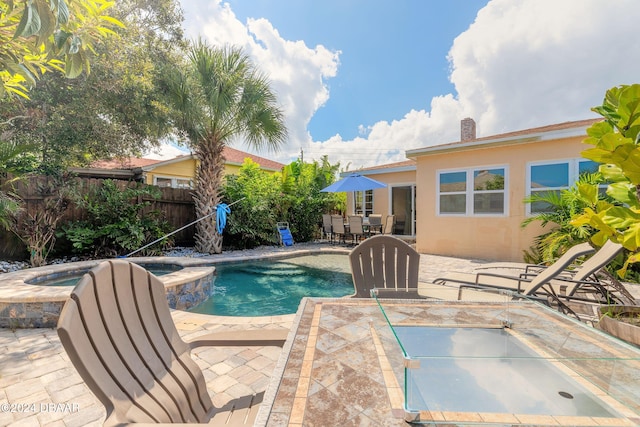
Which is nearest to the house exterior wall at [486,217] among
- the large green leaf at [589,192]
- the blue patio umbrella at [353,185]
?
the blue patio umbrella at [353,185]

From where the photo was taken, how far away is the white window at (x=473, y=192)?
870 cm

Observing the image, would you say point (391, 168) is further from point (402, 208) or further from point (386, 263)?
point (386, 263)

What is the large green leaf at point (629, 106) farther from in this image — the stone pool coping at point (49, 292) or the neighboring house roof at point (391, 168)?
the neighboring house roof at point (391, 168)

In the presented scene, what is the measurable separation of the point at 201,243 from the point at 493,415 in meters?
9.67

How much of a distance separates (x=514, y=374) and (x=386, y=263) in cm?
233

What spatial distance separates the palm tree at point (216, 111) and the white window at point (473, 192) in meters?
5.73

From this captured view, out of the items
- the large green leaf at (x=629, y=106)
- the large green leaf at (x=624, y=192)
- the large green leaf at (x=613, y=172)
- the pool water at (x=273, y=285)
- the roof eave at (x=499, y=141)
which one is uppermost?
the roof eave at (x=499, y=141)

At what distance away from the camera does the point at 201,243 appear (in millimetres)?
9609

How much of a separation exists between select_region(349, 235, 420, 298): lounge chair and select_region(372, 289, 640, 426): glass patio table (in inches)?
65.4

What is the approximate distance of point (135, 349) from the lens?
1458mm

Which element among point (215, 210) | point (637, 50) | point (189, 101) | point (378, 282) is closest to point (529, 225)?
point (637, 50)

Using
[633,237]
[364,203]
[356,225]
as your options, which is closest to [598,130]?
[633,237]

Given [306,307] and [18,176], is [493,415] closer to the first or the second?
[306,307]

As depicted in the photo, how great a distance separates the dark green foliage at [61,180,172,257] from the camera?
25.8 ft
